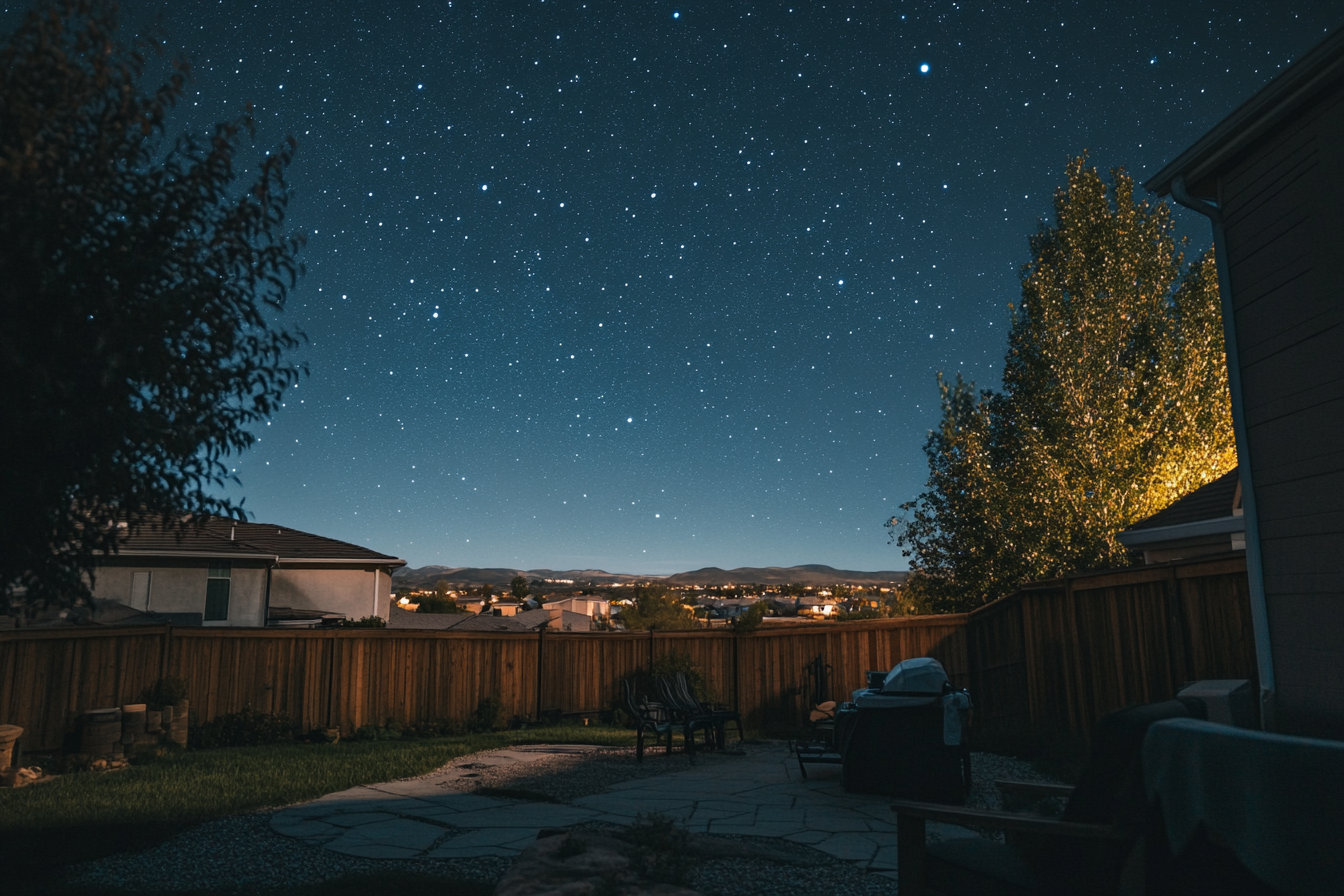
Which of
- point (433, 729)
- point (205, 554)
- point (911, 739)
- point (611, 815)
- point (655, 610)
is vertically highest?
point (205, 554)

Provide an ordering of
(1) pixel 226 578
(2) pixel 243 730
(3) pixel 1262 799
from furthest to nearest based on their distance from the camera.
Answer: (1) pixel 226 578 → (2) pixel 243 730 → (3) pixel 1262 799

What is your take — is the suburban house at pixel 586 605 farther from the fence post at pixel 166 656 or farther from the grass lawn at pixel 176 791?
the grass lawn at pixel 176 791

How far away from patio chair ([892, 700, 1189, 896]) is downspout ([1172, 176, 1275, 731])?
275 cm

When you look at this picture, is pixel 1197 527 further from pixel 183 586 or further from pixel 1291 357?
pixel 183 586

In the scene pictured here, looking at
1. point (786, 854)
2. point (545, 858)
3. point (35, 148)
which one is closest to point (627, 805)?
point (786, 854)

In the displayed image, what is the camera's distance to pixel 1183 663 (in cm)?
627

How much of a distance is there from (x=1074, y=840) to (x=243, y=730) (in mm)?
10993

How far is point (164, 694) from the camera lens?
10.0 metres

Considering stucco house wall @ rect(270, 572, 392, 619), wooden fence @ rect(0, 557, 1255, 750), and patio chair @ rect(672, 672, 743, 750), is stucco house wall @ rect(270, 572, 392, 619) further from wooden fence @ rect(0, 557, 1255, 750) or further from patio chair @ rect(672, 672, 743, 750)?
patio chair @ rect(672, 672, 743, 750)

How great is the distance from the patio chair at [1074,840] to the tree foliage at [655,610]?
3038cm

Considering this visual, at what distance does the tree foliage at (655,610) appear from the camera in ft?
110

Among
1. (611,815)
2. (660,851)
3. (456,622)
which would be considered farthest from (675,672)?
(456,622)

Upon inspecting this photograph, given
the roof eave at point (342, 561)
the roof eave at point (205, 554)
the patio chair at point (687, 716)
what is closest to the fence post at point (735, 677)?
the patio chair at point (687, 716)

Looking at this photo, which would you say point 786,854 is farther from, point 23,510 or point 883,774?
point 23,510
